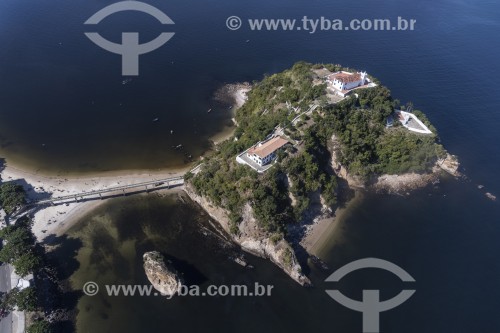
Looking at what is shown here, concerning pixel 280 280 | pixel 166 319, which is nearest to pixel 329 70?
pixel 280 280

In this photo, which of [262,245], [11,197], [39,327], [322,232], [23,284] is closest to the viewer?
[39,327]

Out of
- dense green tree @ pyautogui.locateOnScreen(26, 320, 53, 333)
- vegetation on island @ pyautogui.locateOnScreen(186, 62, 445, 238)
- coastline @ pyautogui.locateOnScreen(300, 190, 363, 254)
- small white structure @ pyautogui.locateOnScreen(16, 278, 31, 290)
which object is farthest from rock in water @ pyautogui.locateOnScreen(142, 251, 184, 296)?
coastline @ pyautogui.locateOnScreen(300, 190, 363, 254)

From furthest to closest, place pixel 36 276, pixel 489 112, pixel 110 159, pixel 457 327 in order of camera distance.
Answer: pixel 489 112 → pixel 110 159 → pixel 36 276 → pixel 457 327

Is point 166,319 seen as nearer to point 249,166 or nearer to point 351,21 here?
point 249,166

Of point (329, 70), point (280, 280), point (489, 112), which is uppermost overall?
point (329, 70)

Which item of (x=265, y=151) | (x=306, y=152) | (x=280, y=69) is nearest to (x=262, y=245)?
(x=265, y=151)

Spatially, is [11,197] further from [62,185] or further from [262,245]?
[262,245]

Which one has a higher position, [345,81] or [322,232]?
[345,81]

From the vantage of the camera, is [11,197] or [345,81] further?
[345,81]
